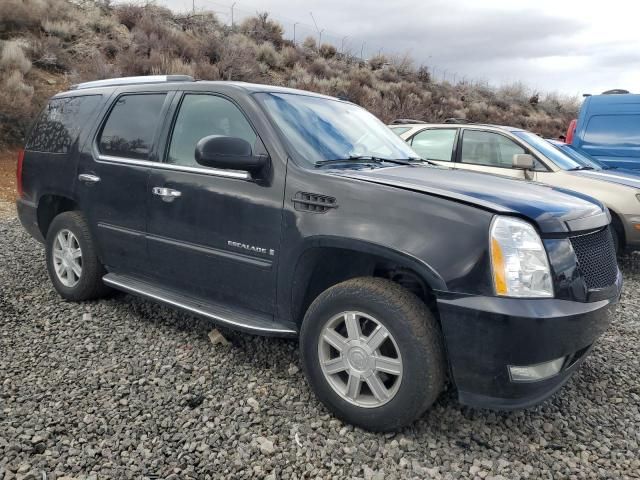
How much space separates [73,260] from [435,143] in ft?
16.2

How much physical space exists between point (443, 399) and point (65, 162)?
A: 3.47 m

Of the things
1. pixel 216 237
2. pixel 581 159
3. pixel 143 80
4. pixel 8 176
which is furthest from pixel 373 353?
pixel 8 176

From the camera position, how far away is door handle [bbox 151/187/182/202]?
3.30 metres

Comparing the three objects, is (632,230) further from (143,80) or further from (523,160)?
(143,80)

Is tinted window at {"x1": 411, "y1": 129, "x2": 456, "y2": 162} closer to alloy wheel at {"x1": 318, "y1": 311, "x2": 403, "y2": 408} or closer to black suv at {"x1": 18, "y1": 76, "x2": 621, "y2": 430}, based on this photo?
black suv at {"x1": 18, "y1": 76, "x2": 621, "y2": 430}

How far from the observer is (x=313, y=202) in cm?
270

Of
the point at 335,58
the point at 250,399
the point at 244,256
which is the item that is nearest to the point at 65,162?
the point at 244,256

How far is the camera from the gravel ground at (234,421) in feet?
7.70

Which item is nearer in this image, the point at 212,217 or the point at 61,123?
the point at 212,217

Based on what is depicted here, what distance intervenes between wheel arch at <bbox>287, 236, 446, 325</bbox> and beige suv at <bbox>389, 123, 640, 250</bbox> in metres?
3.35

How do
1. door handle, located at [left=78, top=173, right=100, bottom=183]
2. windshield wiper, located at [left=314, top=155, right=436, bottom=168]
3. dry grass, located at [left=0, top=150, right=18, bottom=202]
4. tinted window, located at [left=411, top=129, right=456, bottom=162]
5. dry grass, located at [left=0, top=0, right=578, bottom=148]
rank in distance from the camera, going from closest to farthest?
windshield wiper, located at [left=314, top=155, right=436, bottom=168] → door handle, located at [left=78, top=173, right=100, bottom=183] → tinted window, located at [left=411, top=129, right=456, bottom=162] → dry grass, located at [left=0, top=150, right=18, bottom=202] → dry grass, located at [left=0, top=0, right=578, bottom=148]

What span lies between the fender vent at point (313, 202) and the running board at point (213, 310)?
713mm

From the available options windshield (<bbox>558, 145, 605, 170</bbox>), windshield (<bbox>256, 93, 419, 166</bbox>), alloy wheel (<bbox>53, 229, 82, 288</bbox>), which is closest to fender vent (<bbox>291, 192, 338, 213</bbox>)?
windshield (<bbox>256, 93, 419, 166</bbox>)

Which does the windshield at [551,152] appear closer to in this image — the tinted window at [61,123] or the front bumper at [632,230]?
the front bumper at [632,230]
